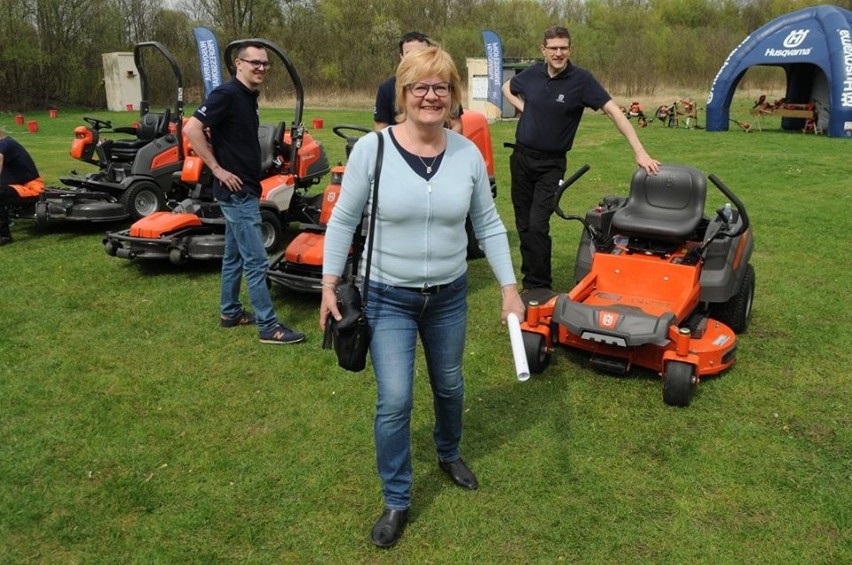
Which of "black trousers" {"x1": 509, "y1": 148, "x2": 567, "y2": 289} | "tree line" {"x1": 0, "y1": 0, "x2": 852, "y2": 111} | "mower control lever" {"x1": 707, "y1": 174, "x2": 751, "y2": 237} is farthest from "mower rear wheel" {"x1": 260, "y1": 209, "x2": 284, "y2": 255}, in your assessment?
"tree line" {"x1": 0, "y1": 0, "x2": 852, "y2": 111}

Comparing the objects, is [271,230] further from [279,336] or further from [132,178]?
[279,336]

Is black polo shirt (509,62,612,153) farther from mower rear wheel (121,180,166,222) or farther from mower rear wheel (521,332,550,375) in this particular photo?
mower rear wheel (121,180,166,222)

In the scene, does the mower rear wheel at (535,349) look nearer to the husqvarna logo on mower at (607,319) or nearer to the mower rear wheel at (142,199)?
the husqvarna logo on mower at (607,319)

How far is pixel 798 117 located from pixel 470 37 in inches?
975

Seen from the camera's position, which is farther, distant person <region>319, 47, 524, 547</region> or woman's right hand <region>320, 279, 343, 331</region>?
woman's right hand <region>320, 279, 343, 331</region>

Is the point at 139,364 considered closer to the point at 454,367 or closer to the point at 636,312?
the point at 454,367

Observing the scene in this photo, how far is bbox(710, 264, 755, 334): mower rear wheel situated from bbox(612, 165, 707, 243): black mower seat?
0.55 metres

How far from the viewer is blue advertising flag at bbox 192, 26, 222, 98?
1501 cm

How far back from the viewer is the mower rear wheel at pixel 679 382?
371cm

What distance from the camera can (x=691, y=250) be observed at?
4.49 metres

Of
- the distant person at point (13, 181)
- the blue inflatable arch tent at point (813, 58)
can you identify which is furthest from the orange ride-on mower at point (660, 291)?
the blue inflatable arch tent at point (813, 58)

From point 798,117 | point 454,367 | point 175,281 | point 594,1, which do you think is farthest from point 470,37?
point 454,367

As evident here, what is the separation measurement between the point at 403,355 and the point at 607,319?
1.67 m

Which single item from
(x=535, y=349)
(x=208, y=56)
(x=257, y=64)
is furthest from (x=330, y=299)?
(x=208, y=56)
